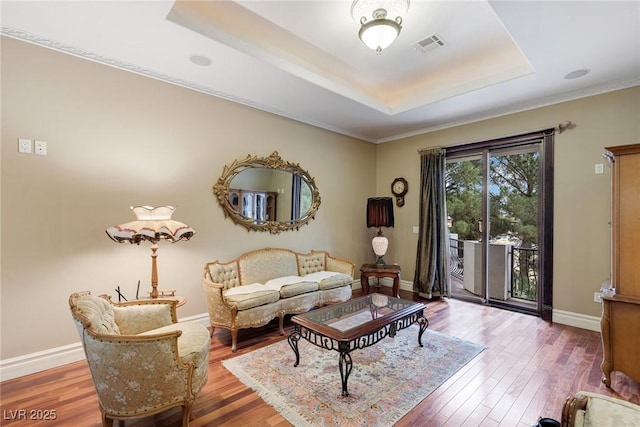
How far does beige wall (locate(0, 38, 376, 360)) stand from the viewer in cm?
246

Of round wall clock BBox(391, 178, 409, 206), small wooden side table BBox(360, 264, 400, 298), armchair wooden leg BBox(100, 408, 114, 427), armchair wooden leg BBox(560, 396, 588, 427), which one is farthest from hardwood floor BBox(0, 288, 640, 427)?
round wall clock BBox(391, 178, 409, 206)

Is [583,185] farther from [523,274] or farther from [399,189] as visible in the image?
[399,189]

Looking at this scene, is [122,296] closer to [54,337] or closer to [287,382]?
[54,337]

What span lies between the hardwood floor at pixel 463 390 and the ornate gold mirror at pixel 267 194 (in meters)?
1.57

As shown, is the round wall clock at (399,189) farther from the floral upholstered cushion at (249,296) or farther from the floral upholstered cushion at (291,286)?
the floral upholstered cushion at (249,296)

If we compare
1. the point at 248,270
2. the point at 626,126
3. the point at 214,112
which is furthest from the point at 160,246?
the point at 626,126

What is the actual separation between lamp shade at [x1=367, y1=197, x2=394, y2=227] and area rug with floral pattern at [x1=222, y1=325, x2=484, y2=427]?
86.5 inches

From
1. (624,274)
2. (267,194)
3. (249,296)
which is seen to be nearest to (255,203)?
(267,194)

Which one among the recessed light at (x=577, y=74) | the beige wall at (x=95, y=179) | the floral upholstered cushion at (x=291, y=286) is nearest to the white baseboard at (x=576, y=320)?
the recessed light at (x=577, y=74)

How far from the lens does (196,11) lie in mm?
2471

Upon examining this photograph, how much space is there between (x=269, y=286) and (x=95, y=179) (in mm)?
2107

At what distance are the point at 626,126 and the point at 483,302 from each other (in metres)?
2.82

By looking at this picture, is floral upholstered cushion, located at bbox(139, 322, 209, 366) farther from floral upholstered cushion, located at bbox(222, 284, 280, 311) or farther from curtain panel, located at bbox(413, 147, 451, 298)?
curtain panel, located at bbox(413, 147, 451, 298)

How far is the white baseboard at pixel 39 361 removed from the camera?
239 cm
